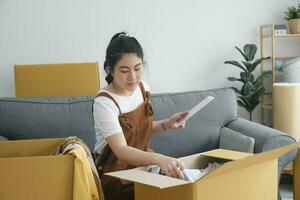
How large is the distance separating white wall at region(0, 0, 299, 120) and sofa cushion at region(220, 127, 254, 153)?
143cm

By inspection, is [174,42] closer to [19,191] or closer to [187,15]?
[187,15]

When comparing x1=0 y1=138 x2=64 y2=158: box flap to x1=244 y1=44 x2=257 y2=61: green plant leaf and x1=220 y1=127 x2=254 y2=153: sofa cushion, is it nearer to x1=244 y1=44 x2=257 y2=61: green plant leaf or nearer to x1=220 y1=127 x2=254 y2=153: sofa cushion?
x1=220 y1=127 x2=254 y2=153: sofa cushion

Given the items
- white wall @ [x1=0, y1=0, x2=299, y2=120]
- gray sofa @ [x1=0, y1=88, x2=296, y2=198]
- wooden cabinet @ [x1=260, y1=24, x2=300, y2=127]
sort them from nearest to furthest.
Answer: gray sofa @ [x1=0, y1=88, x2=296, y2=198]
white wall @ [x1=0, y1=0, x2=299, y2=120]
wooden cabinet @ [x1=260, y1=24, x2=300, y2=127]

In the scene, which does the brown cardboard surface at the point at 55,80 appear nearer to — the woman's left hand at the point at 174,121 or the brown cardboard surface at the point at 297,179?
the woman's left hand at the point at 174,121

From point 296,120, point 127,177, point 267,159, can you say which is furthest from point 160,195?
point 296,120

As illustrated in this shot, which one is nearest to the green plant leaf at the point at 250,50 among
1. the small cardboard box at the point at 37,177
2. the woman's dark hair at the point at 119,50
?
the woman's dark hair at the point at 119,50

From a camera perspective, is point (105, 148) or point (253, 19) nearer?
point (105, 148)

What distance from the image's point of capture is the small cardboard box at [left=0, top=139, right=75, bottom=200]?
114 centimetres

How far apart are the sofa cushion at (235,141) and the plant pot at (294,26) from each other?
1.59 meters

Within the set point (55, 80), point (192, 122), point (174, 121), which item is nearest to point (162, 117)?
point (192, 122)

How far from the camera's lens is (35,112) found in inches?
95.0

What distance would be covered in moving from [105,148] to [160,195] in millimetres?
430

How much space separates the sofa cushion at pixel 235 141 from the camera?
2.27 metres

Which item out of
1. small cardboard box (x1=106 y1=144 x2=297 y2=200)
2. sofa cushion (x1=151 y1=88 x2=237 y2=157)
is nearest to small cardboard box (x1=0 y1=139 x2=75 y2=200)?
small cardboard box (x1=106 y1=144 x2=297 y2=200)
